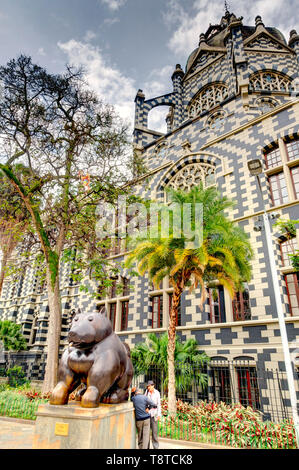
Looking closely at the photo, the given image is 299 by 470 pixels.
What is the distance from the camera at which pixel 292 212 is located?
471 inches

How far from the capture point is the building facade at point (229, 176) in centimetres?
1149

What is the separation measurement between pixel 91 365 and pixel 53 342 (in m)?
9.23

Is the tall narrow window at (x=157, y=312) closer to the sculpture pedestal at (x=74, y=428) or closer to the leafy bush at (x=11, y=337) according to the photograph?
the sculpture pedestal at (x=74, y=428)

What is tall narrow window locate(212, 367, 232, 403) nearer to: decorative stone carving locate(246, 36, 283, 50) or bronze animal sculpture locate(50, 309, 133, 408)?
bronze animal sculpture locate(50, 309, 133, 408)

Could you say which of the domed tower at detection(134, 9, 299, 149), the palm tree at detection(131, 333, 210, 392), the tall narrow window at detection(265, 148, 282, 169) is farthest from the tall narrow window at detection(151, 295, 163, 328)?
the domed tower at detection(134, 9, 299, 149)

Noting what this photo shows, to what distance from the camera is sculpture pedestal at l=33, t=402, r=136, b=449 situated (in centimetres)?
300

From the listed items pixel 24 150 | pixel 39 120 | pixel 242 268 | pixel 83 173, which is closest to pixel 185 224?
pixel 242 268

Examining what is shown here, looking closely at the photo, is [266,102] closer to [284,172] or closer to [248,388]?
[284,172]

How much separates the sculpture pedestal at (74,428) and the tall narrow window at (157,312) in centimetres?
1183

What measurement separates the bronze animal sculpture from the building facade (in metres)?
5.99

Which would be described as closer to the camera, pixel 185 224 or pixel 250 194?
pixel 185 224

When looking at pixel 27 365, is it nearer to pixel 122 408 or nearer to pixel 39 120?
pixel 39 120

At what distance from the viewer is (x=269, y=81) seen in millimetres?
19984

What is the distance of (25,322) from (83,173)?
53.0 ft
